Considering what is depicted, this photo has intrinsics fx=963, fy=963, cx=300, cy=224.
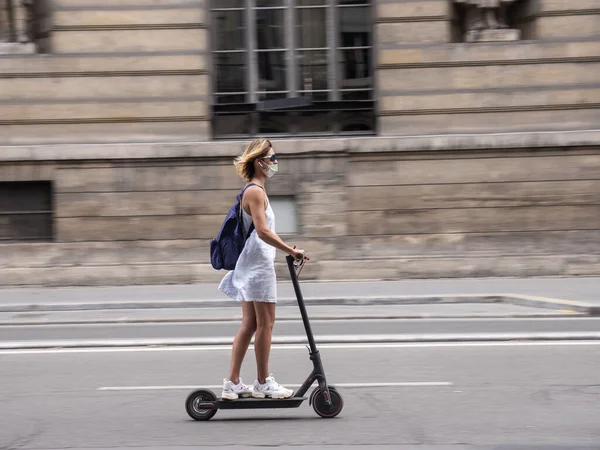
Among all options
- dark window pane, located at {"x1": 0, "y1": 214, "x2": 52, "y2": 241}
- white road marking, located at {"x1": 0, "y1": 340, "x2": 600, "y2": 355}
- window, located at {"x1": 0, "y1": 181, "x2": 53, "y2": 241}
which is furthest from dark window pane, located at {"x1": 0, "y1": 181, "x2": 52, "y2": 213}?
white road marking, located at {"x1": 0, "y1": 340, "x2": 600, "y2": 355}

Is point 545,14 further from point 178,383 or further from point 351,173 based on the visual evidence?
point 178,383

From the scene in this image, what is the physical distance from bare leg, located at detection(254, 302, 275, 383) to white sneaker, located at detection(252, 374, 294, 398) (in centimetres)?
4

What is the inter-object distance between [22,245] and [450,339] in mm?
9727

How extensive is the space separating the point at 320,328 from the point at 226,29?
26.9ft

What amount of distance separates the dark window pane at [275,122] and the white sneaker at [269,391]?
11.8 m

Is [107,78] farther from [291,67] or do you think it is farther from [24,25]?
[291,67]

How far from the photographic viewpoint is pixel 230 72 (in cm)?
1775

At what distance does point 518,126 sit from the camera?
56.5 ft

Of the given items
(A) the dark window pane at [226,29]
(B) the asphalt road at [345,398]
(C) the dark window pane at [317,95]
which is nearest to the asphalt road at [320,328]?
(B) the asphalt road at [345,398]

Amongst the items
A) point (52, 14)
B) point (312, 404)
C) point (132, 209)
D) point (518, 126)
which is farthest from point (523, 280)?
point (312, 404)

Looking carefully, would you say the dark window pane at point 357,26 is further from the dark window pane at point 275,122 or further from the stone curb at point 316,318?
the stone curb at point 316,318

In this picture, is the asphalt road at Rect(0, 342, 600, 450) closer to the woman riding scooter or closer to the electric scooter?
the electric scooter

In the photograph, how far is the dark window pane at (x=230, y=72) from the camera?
17719mm

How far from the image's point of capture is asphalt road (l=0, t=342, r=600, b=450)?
18.8ft
